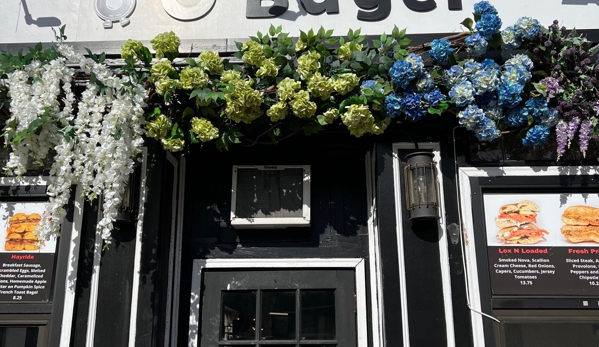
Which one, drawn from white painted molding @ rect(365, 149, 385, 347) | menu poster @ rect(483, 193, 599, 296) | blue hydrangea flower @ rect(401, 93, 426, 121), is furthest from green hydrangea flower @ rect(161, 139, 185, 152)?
menu poster @ rect(483, 193, 599, 296)

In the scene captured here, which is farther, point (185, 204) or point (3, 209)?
point (185, 204)

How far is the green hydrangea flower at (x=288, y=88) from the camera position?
3.41 metres

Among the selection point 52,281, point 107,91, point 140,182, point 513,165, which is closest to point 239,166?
point 140,182

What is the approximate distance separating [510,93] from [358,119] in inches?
35.5

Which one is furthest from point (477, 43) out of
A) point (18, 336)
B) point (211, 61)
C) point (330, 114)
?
point (18, 336)

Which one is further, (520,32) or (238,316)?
(238,316)

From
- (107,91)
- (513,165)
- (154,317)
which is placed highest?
(107,91)

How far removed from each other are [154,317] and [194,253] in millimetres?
660

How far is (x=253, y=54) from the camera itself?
346cm

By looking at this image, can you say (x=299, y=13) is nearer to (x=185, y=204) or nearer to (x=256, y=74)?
(x=256, y=74)

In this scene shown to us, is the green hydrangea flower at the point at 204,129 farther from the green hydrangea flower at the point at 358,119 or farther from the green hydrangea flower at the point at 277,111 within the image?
the green hydrangea flower at the point at 358,119

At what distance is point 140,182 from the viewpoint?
367cm

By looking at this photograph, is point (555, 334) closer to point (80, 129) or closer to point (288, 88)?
point (288, 88)

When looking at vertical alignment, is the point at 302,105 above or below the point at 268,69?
below
